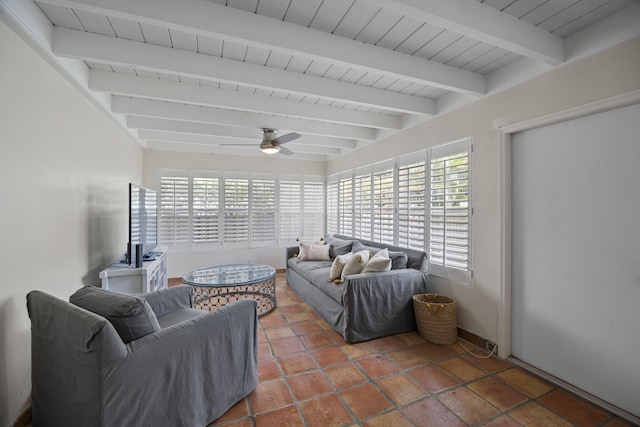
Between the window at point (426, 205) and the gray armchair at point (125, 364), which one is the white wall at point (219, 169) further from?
the gray armchair at point (125, 364)

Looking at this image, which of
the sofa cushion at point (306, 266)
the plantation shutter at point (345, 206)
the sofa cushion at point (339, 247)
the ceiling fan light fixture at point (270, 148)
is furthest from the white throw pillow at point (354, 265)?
the plantation shutter at point (345, 206)

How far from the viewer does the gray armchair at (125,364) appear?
1.32 m

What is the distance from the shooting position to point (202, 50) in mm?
2182

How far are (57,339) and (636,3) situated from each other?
3.79m

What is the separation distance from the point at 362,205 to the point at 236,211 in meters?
2.42

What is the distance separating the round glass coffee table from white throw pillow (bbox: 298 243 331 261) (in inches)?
27.7

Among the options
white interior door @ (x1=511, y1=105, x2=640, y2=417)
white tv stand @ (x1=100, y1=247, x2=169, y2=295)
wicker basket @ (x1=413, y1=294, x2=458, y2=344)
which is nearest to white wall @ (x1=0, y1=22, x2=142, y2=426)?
white tv stand @ (x1=100, y1=247, x2=169, y2=295)

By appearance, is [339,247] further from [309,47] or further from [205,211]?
[309,47]

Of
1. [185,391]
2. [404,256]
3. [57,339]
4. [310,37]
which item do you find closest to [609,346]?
[404,256]

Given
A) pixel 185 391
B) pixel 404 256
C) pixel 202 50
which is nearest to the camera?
pixel 185 391

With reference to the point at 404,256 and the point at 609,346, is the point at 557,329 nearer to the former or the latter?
the point at 609,346

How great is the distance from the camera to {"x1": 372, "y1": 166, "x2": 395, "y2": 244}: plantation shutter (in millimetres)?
3924

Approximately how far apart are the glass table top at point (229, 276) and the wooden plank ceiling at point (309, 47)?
6.20 feet

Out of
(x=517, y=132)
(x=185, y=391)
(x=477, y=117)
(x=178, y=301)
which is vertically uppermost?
(x=477, y=117)
